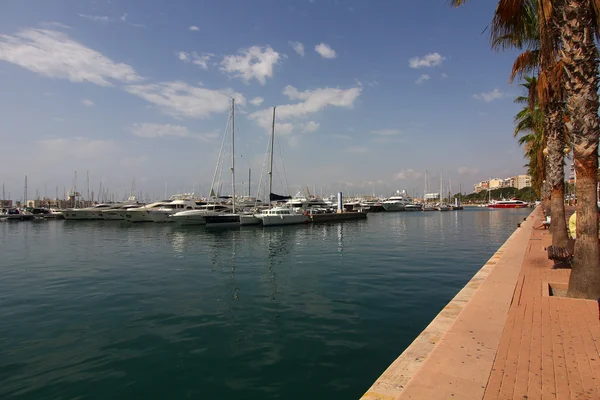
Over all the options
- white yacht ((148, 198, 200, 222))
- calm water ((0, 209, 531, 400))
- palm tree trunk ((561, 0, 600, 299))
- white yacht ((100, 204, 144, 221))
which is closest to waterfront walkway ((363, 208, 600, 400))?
palm tree trunk ((561, 0, 600, 299))

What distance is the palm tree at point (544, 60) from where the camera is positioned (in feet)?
27.8

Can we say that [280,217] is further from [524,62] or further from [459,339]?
[459,339]

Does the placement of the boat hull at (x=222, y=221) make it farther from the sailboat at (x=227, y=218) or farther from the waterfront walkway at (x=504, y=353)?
the waterfront walkway at (x=504, y=353)

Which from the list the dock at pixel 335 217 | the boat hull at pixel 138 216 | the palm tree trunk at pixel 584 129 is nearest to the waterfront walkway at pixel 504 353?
the palm tree trunk at pixel 584 129

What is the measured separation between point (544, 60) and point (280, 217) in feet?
143

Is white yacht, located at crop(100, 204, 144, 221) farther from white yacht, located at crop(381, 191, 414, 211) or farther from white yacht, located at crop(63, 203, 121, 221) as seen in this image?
white yacht, located at crop(381, 191, 414, 211)

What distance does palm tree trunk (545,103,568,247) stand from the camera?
12.5 metres

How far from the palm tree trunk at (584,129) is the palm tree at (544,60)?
67cm

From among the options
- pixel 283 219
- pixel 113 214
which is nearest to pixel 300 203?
pixel 283 219

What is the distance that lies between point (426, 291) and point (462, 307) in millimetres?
4338

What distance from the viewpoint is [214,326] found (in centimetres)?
845

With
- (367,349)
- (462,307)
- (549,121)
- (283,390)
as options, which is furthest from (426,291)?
(549,121)

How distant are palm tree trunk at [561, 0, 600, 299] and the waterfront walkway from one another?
0.69 m

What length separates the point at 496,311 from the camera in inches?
262
